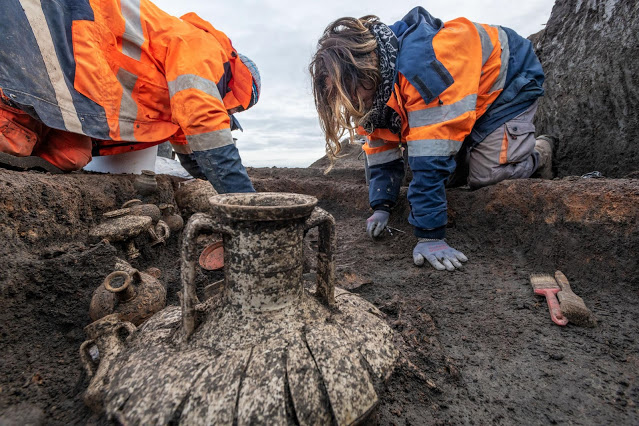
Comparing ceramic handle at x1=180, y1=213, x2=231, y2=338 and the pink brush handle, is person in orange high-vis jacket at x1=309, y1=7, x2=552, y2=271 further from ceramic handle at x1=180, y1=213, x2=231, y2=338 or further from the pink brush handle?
ceramic handle at x1=180, y1=213, x2=231, y2=338

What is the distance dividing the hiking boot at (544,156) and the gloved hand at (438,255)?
141cm

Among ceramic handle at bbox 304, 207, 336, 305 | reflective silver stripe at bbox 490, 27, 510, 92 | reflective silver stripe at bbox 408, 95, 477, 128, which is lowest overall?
ceramic handle at bbox 304, 207, 336, 305

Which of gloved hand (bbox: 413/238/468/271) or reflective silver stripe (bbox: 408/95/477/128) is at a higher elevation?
reflective silver stripe (bbox: 408/95/477/128)

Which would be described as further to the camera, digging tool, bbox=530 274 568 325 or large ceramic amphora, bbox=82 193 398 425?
digging tool, bbox=530 274 568 325

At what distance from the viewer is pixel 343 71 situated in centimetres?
222

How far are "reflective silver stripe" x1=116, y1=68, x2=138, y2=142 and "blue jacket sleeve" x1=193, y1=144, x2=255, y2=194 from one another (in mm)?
782

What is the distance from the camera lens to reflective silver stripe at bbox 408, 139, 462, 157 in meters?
2.09

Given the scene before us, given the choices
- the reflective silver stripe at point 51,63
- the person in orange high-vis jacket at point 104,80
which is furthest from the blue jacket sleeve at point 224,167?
the reflective silver stripe at point 51,63

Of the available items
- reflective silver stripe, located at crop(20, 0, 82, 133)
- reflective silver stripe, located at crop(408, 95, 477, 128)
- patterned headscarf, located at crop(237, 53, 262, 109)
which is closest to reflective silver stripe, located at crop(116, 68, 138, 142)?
reflective silver stripe, located at crop(20, 0, 82, 133)

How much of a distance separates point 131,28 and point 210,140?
1096 millimetres

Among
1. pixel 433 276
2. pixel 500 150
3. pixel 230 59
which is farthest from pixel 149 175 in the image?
pixel 500 150

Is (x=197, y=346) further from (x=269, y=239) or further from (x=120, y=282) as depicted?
(x=120, y=282)

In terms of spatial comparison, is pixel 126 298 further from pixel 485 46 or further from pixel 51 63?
pixel 485 46

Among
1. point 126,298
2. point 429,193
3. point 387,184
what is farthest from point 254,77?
point 126,298
